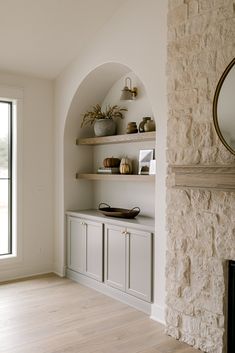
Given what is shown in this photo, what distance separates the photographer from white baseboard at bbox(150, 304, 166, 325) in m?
3.35

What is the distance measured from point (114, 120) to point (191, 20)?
6.06ft

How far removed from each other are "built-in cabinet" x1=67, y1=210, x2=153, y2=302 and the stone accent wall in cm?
44

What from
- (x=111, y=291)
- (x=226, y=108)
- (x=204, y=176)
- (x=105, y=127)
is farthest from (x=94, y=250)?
(x=226, y=108)

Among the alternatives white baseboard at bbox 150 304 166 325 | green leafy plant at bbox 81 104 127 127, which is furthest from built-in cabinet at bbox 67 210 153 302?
green leafy plant at bbox 81 104 127 127

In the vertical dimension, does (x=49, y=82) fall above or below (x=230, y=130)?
above

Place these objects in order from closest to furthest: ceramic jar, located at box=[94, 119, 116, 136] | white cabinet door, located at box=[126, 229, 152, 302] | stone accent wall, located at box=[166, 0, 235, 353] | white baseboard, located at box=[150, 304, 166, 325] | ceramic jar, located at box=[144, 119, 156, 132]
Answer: stone accent wall, located at box=[166, 0, 235, 353] → white baseboard, located at box=[150, 304, 166, 325] → white cabinet door, located at box=[126, 229, 152, 302] → ceramic jar, located at box=[144, 119, 156, 132] → ceramic jar, located at box=[94, 119, 116, 136]

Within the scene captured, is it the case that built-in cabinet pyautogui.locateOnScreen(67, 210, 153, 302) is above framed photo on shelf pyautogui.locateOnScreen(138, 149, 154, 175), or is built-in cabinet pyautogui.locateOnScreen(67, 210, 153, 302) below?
below

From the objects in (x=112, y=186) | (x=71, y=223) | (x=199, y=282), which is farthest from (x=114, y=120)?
(x=199, y=282)

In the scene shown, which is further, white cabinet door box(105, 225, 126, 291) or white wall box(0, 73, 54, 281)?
white wall box(0, 73, 54, 281)

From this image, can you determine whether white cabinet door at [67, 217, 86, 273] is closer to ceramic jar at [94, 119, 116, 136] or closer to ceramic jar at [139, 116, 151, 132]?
ceramic jar at [94, 119, 116, 136]

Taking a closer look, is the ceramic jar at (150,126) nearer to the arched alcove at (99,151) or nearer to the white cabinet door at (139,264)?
the arched alcove at (99,151)

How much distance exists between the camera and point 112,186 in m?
4.74

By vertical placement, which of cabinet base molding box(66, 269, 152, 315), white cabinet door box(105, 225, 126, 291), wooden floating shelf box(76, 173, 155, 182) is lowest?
cabinet base molding box(66, 269, 152, 315)

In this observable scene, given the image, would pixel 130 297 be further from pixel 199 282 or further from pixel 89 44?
pixel 89 44
